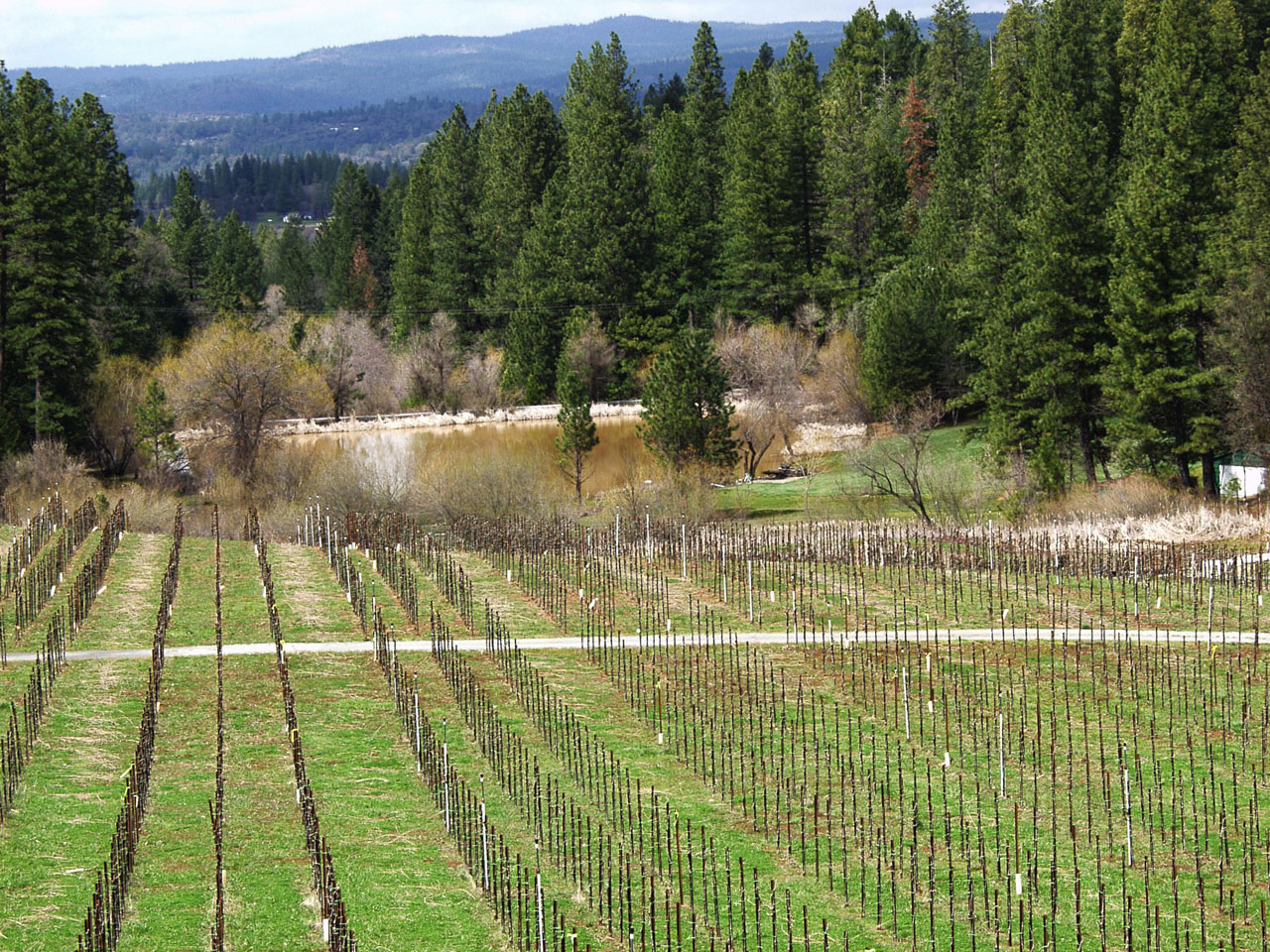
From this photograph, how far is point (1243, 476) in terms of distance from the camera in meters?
44.3

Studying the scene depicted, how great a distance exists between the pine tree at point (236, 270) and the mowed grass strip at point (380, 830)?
7474 centimetres

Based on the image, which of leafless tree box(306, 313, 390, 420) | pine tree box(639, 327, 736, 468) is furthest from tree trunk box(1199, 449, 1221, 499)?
leafless tree box(306, 313, 390, 420)

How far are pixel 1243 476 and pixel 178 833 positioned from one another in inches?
1369

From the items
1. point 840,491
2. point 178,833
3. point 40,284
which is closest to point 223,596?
point 178,833

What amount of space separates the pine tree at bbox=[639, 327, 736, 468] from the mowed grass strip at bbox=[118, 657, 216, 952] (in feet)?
88.6

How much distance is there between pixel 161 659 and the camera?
24750 mm

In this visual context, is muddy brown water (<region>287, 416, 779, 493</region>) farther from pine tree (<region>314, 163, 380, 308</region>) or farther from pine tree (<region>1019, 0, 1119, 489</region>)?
pine tree (<region>314, 163, 380, 308</region>)

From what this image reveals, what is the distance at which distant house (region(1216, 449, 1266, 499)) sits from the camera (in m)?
43.7

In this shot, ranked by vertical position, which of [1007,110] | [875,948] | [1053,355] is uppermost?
[1007,110]

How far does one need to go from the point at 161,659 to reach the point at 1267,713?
1604 centimetres

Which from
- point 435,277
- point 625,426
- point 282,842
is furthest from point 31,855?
point 435,277

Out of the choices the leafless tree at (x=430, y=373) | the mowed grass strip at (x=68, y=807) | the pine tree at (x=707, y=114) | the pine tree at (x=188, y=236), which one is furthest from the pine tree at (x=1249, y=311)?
the pine tree at (x=188, y=236)

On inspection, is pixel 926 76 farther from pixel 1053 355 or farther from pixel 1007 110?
pixel 1053 355

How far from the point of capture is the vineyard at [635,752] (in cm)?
1512
